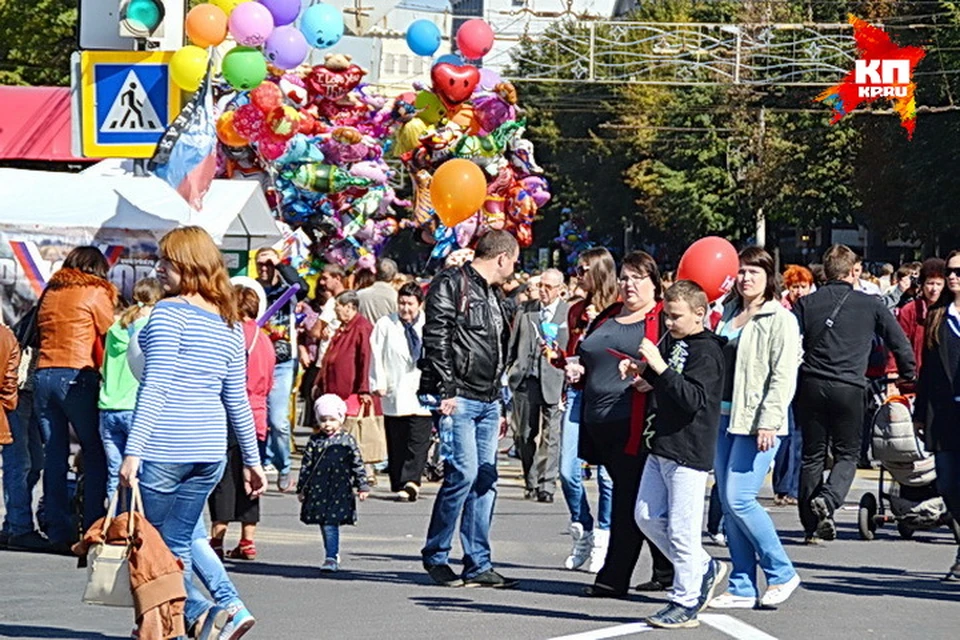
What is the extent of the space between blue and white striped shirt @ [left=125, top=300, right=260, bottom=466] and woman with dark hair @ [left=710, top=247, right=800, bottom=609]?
3.10m

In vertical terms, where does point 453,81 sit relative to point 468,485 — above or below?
above

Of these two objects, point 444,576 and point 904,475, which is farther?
point 904,475

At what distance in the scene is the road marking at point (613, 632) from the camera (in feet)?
29.4

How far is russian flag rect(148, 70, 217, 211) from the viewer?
46.5ft

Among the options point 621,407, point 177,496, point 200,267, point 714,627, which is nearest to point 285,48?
point 621,407

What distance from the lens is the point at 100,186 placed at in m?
13.9

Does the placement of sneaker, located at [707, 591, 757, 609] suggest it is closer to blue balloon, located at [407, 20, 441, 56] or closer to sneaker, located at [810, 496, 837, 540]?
sneaker, located at [810, 496, 837, 540]

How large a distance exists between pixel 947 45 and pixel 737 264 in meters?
35.6

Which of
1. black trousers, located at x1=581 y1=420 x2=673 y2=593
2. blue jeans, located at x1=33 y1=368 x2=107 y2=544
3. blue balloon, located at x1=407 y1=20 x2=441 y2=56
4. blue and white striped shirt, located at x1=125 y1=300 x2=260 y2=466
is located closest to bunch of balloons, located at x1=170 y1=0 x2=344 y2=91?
blue balloon, located at x1=407 y1=20 x2=441 y2=56

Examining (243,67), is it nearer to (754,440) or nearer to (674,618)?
(754,440)

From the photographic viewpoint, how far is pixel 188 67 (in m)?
14.9

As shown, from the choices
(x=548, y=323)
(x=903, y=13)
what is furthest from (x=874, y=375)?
(x=903, y=13)

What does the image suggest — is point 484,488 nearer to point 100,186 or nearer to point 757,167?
point 100,186

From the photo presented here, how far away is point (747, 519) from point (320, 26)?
1308cm
